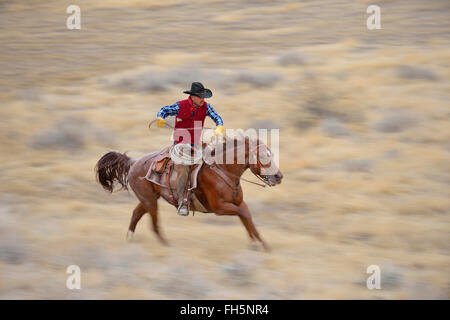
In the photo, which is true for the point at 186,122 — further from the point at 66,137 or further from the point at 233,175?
the point at 66,137

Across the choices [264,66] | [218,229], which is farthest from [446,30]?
[218,229]

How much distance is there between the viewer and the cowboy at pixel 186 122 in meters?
7.74

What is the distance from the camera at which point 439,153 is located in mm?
12156

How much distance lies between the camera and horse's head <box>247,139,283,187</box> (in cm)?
738

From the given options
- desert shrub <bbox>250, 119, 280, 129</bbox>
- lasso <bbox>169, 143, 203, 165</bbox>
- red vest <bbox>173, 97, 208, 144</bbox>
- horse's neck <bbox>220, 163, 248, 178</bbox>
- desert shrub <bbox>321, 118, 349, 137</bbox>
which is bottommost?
horse's neck <bbox>220, 163, 248, 178</bbox>

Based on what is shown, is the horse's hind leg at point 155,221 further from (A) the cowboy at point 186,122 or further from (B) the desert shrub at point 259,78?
(B) the desert shrub at point 259,78

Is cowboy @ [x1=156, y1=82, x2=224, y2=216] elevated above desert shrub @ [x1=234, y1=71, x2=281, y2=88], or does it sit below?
below

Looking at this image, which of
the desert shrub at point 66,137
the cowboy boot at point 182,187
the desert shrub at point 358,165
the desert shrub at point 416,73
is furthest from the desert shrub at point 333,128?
the cowboy boot at point 182,187

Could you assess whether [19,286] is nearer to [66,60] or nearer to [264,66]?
[264,66]

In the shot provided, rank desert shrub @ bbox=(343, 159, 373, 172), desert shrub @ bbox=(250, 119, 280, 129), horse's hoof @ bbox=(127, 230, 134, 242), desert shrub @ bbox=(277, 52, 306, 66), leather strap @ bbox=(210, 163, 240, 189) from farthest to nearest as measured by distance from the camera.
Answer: desert shrub @ bbox=(277, 52, 306, 66)
desert shrub @ bbox=(250, 119, 280, 129)
desert shrub @ bbox=(343, 159, 373, 172)
horse's hoof @ bbox=(127, 230, 134, 242)
leather strap @ bbox=(210, 163, 240, 189)

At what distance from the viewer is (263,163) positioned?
7.40 metres

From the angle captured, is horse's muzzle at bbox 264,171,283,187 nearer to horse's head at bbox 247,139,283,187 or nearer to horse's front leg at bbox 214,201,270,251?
horse's head at bbox 247,139,283,187

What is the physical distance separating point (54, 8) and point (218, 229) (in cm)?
2235

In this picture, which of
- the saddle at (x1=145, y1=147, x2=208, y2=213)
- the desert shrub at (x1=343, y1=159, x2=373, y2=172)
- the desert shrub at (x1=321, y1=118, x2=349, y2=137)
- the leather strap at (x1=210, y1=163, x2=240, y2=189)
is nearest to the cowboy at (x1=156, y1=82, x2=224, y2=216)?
the saddle at (x1=145, y1=147, x2=208, y2=213)
